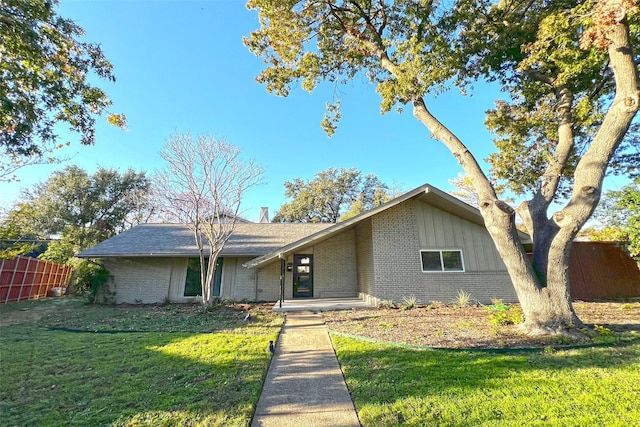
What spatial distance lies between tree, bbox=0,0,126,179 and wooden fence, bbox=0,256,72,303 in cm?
1012

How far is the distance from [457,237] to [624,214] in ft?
→ 21.4

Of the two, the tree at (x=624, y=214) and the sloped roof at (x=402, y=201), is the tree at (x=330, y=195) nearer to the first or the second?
the tree at (x=624, y=214)

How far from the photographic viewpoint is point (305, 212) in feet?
103

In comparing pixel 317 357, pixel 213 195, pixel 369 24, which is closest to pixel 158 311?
pixel 213 195

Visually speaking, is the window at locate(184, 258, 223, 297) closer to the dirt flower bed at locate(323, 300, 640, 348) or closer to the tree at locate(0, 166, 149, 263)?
the dirt flower bed at locate(323, 300, 640, 348)

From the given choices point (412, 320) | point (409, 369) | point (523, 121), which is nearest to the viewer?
point (409, 369)

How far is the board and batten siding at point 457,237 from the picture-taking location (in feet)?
34.3

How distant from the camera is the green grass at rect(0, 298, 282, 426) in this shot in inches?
121

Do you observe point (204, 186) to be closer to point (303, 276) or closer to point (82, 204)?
point (303, 276)

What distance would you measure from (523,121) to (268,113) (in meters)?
9.85

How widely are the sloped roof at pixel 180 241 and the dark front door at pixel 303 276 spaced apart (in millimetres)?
1361

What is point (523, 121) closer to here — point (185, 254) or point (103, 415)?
point (103, 415)

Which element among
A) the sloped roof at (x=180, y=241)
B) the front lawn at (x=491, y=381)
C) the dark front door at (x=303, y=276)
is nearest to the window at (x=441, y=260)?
the front lawn at (x=491, y=381)

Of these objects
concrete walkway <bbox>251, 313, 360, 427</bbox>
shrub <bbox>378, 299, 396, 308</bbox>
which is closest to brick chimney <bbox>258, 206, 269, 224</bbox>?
shrub <bbox>378, 299, 396, 308</bbox>
